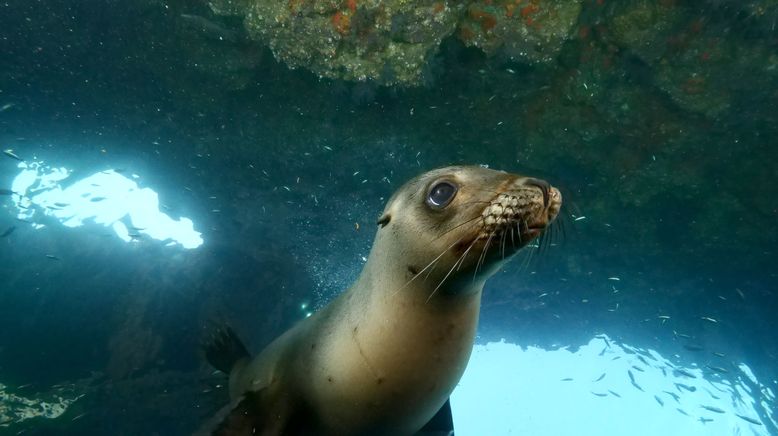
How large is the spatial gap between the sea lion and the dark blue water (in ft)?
16.9

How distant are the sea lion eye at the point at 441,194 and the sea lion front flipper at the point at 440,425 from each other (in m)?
1.52

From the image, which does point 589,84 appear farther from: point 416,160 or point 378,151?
point 378,151

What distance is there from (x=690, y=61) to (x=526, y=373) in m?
26.4

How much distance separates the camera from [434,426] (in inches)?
111

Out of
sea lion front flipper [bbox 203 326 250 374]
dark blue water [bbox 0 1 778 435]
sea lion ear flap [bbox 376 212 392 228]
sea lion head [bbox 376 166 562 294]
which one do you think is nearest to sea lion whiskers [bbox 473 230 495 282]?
sea lion head [bbox 376 166 562 294]

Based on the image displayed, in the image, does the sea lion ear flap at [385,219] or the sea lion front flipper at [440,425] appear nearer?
the sea lion ear flap at [385,219]

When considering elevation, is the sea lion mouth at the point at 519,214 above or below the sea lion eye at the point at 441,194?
below

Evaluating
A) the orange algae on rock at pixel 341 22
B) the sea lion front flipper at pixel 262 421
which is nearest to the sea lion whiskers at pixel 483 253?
the sea lion front flipper at pixel 262 421

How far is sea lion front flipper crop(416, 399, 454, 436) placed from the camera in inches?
110

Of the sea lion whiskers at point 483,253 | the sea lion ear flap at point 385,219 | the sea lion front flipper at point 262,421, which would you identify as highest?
the sea lion ear flap at point 385,219

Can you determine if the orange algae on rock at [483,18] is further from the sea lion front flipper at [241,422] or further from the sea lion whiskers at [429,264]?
the sea lion front flipper at [241,422]

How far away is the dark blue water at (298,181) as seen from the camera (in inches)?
273

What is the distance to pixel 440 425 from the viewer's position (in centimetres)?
283

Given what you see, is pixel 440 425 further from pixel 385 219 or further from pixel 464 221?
pixel 464 221
